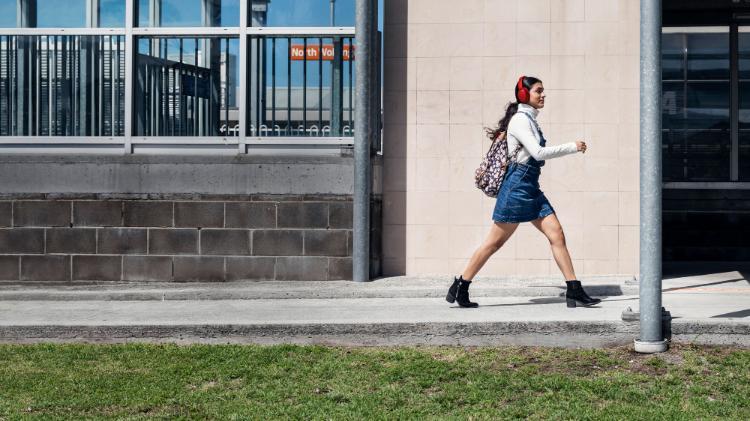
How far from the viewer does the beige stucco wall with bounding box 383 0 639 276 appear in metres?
10.3

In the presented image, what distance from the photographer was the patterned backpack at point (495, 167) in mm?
8211

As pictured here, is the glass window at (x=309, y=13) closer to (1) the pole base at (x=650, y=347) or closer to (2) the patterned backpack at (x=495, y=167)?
(2) the patterned backpack at (x=495, y=167)

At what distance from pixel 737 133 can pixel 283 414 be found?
10953 mm

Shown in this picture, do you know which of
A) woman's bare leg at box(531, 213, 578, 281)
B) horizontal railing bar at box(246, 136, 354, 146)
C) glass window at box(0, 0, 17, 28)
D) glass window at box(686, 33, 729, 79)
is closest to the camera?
woman's bare leg at box(531, 213, 578, 281)

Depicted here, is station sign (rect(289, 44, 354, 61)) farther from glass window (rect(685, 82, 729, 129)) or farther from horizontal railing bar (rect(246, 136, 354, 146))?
glass window (rect(685, 82, 729, 129))

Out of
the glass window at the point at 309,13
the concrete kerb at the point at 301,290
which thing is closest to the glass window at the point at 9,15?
the glass window at the point at 309,13

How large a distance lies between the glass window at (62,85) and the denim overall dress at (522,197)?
4.40m

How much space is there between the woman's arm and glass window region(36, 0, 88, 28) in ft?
16.2

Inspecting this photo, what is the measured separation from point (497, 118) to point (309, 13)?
2131 millimetres

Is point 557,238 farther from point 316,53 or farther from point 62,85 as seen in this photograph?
point 62,85

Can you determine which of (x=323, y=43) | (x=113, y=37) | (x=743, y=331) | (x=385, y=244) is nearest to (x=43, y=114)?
(x=113, y=37)

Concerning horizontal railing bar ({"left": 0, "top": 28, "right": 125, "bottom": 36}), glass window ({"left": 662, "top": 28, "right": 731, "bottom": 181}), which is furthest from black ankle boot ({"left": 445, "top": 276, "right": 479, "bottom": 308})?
glass window ({"left": 662, "top": 28, "right": 731, "bottom": 181})

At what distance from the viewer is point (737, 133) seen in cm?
1477

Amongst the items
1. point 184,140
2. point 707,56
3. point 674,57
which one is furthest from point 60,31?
point 707,56
